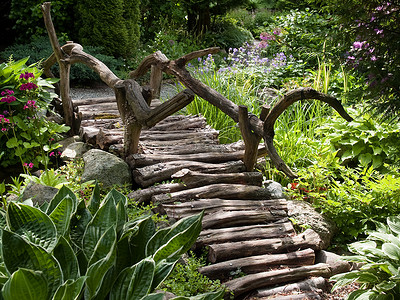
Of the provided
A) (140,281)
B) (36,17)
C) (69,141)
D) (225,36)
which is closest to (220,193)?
(140,281)

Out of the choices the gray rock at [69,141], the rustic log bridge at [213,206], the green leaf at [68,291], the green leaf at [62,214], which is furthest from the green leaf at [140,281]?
the gray rock at [69,141]

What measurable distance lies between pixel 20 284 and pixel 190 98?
2570 millimetres

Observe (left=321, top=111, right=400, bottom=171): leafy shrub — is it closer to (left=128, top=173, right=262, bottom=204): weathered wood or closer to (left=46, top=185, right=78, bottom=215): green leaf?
(left=128, top=173, right=262, bottom=204): weathered wood

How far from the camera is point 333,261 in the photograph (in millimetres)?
3742

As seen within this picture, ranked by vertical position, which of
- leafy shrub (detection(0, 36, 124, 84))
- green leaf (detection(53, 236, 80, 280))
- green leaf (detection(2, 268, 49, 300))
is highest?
leafy shrub (detection(0, 36, 124, 84))

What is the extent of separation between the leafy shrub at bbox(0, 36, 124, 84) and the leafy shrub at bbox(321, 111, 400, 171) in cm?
537

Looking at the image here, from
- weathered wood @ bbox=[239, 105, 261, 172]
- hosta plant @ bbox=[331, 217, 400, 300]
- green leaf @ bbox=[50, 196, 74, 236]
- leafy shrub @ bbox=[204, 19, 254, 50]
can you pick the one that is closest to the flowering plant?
weathered wood @ bbox=[239, 105, 261, 172]

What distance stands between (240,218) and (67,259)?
2.15 m

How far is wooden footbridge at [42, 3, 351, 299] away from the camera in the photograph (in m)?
3.46

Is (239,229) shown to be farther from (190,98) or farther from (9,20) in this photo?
(9,20)

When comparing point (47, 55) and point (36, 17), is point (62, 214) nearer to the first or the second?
point (47, 55)

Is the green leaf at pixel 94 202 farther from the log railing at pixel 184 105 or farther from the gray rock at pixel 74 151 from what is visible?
the gray rock at pixel 74 151

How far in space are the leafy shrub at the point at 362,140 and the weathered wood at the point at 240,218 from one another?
1513 mm

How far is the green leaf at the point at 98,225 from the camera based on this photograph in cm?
219
